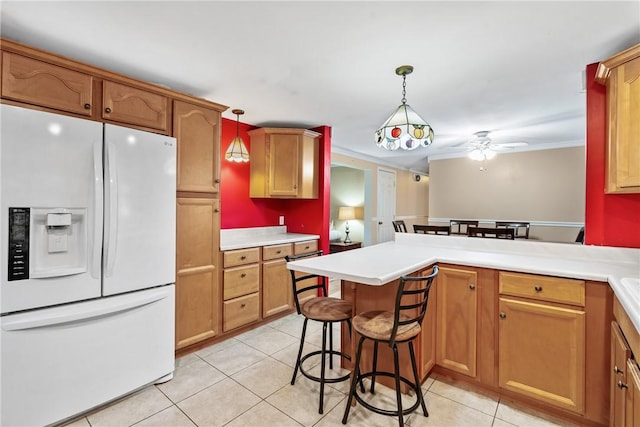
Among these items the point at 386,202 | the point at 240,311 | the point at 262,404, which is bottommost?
the point at 262,404

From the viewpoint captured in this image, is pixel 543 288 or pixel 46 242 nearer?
pixel 46 242

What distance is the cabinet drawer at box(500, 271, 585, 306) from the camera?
1.72 meters

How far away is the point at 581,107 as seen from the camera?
3277mm

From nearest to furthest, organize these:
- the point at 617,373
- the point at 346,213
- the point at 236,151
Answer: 1. the point at 617,373
2. the point at 236,151
3. the point at 346,213

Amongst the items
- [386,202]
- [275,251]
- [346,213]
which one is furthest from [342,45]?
[386,202]

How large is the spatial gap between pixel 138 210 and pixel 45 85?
864mm

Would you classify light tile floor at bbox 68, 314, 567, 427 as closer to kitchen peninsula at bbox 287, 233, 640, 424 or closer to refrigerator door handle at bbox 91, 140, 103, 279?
kitchen peninsula at bbox 287, 233, 640, 424

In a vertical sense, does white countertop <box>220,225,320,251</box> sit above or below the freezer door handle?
above

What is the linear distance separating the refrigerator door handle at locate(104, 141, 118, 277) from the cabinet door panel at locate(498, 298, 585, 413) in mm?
2478

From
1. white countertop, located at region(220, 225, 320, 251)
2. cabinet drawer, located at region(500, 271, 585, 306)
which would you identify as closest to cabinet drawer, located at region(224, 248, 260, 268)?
white countertop, located at region(220, 225, 320, 251)

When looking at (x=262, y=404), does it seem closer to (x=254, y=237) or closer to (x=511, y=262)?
(x=511, y=262)

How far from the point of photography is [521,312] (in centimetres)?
188

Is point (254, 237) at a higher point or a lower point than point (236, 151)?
lower

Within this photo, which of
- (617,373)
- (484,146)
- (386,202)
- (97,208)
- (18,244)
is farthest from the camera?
(386,202)
